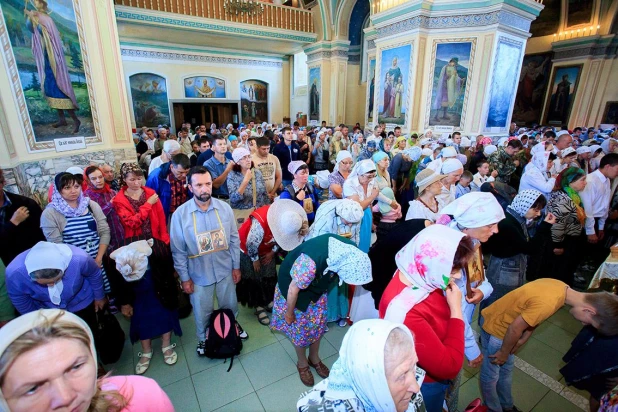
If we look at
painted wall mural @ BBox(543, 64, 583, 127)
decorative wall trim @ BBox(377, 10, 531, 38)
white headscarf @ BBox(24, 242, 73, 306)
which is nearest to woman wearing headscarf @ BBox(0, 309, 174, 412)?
white headscarf @ BBox(24, 242, 73, 306)

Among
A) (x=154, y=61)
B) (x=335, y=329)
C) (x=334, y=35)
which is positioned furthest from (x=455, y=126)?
(x=154, y=61)

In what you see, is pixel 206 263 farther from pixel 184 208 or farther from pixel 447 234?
pixel 447 234

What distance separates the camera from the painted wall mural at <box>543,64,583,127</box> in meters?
13.2

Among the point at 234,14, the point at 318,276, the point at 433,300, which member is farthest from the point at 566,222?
the point at 234,14

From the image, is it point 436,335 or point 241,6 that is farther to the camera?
point 241,6

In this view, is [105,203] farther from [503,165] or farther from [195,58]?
[195,58]

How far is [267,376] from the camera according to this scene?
8.21 feet

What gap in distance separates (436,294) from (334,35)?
48.7 ft

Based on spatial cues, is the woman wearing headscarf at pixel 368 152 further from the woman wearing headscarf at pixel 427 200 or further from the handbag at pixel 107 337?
the handbag at pixel 107 337

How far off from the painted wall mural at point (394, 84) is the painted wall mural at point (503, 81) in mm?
2600

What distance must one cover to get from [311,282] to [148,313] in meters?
1.56

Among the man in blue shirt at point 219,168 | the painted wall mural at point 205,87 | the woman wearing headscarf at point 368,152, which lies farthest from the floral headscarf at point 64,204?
the painted wall mural at point 205,87

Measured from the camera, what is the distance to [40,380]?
85cm

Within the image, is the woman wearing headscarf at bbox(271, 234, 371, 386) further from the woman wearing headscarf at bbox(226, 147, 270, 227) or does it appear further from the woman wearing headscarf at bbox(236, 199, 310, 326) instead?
the woman wearing headscarf at bbox(226, 147, 270, 227)
